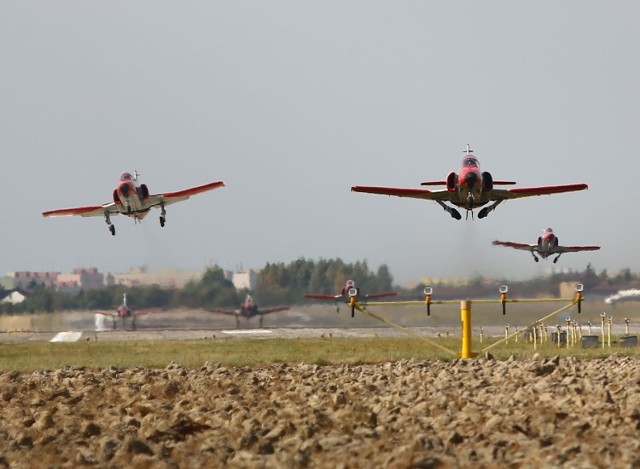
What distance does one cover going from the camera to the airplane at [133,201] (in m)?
45.9

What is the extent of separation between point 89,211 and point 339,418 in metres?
34.9

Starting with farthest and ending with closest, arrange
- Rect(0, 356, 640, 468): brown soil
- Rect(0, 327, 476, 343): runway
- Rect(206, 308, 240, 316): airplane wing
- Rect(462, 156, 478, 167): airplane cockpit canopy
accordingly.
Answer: Rect(206, 308, 240, 316): airplane wing < Rect(0, 327, 476, 343): runway < Rect(462, 156, 478, 167): airplane cockpit canopy < Rect(0, 356, 640, 468): brown soil

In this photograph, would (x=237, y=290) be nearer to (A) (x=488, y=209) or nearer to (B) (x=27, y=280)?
(A) (x=488, y=209)

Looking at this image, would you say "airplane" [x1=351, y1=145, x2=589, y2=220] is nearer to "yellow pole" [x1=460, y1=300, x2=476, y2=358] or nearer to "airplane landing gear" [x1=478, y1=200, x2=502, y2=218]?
"airplane landing gear" [x1=478, y1=200, x2=502, y2=218]

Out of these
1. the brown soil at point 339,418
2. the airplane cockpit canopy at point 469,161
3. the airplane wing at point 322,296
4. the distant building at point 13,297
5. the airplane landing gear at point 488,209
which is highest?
the airplane cockpit canopy at point 469,161

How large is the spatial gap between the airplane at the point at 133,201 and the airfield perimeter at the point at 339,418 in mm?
22267

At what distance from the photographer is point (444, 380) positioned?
20.8 meters

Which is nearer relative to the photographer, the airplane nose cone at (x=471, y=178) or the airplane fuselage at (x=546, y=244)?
the airplane nose cone at (x=471, y=178)

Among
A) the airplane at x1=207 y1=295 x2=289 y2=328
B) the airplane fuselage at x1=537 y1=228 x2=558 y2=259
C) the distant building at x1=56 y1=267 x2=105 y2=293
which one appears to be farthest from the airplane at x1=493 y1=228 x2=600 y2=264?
the distant building at x1=56 y1=267 x2=105 y2=293

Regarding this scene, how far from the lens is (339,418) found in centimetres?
1691

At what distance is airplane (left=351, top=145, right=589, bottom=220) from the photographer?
39344mm

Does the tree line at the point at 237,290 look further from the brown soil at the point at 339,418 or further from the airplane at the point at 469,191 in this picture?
the brown soil at the point at 339,418

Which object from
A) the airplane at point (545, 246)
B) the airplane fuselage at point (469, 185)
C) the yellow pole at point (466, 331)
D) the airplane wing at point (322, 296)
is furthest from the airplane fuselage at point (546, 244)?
the yellow pole at point (466, 331)

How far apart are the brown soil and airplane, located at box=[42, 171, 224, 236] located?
22672mm
